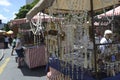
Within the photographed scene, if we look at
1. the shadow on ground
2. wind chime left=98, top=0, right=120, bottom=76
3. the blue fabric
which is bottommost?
the shadow on ground

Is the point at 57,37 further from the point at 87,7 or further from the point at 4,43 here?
the point at 4,43

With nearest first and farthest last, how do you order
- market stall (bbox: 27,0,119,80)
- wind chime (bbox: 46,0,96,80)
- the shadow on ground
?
market stall (bbox: 27,0,119,80) < wind chime (bbox: 46,0,96,80) < the shadow on ground

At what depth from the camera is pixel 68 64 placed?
7.16m

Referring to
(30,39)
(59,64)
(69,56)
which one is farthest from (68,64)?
(30,39)

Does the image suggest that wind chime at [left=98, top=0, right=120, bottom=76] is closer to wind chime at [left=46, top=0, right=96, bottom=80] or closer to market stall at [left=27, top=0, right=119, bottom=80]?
market stall at [left=27, top=0, right=119, bottom=80]

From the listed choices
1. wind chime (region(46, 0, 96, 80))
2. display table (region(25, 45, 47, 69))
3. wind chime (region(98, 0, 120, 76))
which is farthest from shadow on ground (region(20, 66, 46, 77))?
wind chime (region(98, 0, 120, 76))

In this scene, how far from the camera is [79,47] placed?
6.81m

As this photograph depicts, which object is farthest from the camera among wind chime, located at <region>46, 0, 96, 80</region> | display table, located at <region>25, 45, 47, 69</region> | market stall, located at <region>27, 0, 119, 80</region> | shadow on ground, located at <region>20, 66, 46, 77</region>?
display table, located at <region>25, 45, 47, 69</region>

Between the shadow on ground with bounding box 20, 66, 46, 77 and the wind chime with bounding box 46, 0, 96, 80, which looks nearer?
the wind chime with bounding box 46, 0, 96, 80

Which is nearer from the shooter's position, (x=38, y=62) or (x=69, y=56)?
(x=69, y=56)

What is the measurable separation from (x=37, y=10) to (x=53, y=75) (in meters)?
2.67

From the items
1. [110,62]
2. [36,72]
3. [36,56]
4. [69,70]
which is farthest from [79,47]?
[36,56]

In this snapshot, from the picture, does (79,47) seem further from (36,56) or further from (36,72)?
(36,56)

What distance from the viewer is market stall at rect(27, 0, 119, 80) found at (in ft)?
20.8
